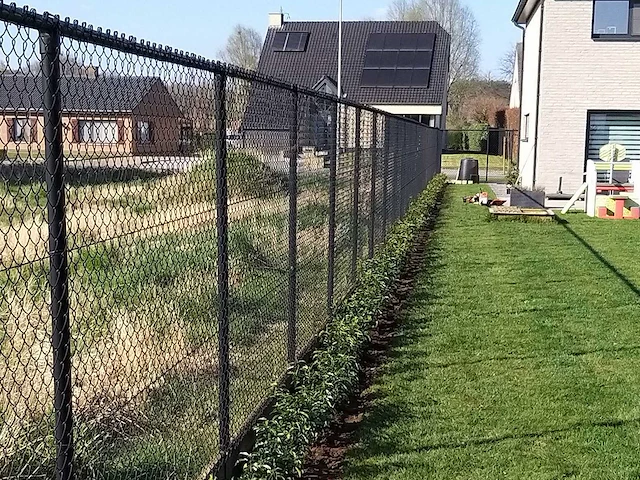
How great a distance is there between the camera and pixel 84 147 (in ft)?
7.91

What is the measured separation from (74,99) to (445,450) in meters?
2.98

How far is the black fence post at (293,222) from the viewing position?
16.2ft

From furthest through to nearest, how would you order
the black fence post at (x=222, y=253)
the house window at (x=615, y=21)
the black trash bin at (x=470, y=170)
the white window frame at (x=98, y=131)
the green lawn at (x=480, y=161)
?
the green lawn at (x=480, y=161) < the black trash bin at (x=470, y=170) < the house window at (x=615, y=21) < the black fence post at (x=222, y=253) < the white window frame at (x=98, y=131)

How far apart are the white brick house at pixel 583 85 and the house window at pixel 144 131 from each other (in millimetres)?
16432

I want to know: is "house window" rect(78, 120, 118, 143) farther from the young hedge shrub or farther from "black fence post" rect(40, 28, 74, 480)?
the young hedge shrub

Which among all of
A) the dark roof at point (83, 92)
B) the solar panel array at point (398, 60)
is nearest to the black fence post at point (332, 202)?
the dark roof at point (83, 92)

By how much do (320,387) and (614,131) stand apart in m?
15.4

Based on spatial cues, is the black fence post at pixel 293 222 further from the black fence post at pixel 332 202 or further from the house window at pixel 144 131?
the house window at pixel 144 131

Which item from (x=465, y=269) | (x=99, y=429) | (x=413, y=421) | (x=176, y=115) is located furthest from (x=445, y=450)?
(x=465, y=269)

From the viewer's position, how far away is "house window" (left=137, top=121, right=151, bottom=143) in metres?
2.74

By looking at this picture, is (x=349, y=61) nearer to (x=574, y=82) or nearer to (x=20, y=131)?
(x=574, y=82)

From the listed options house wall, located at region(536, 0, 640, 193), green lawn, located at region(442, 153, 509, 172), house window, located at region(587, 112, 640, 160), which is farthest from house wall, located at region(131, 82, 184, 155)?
green lawn, located at region(442, 153, 509, 172)

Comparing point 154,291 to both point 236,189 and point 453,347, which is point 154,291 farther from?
point 453,347

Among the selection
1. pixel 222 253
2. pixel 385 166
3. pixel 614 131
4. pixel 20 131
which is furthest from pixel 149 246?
pixel 614 131
